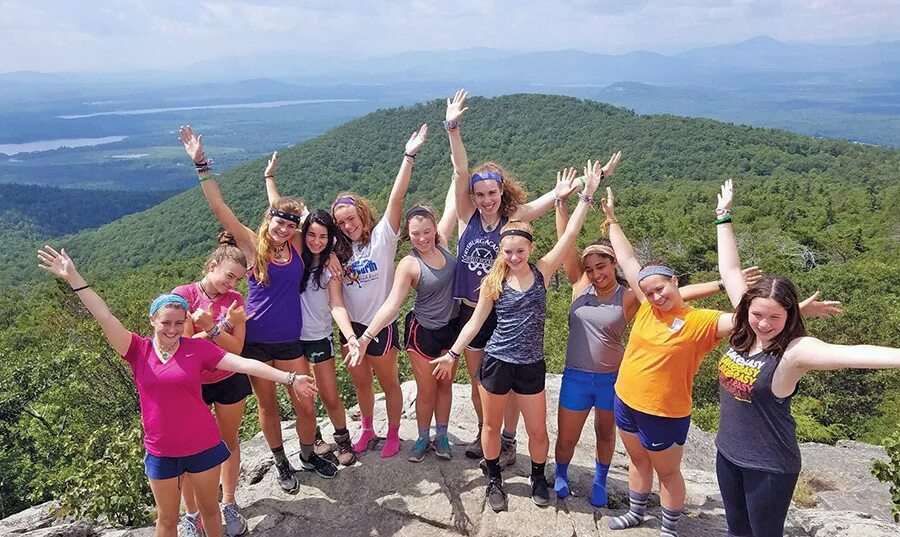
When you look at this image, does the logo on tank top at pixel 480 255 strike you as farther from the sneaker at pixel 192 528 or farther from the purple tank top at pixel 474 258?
the sneaker at pixel 192 528

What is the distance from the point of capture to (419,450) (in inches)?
227

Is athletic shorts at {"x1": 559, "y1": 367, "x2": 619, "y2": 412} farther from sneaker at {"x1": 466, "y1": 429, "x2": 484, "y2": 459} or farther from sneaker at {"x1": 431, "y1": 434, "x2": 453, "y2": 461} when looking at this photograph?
sneaker at {"x1": 431, "y1": 434, "x2": 453, "y2": 461}

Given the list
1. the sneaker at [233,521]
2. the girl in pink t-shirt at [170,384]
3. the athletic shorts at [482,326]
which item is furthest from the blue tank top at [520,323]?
the sneaker at [233,521]

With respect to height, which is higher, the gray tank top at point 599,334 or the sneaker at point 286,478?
the gray tank top at point 599,334

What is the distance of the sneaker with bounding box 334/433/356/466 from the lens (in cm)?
578

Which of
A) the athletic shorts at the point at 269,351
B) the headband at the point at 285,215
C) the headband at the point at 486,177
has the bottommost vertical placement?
the athletic shorts at the point at 269,351

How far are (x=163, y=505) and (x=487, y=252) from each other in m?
3.24

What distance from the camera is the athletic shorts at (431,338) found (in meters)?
5.34

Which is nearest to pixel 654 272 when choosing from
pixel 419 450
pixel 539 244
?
pixel 419 450

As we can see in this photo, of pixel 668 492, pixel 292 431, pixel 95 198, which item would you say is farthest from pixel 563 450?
pixel 95 198

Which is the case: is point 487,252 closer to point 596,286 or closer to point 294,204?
point 596,286

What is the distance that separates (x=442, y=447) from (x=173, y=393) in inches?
107

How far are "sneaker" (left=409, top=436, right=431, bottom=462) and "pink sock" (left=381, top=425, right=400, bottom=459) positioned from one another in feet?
0.58

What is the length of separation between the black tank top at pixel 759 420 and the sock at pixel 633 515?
1272 mm
